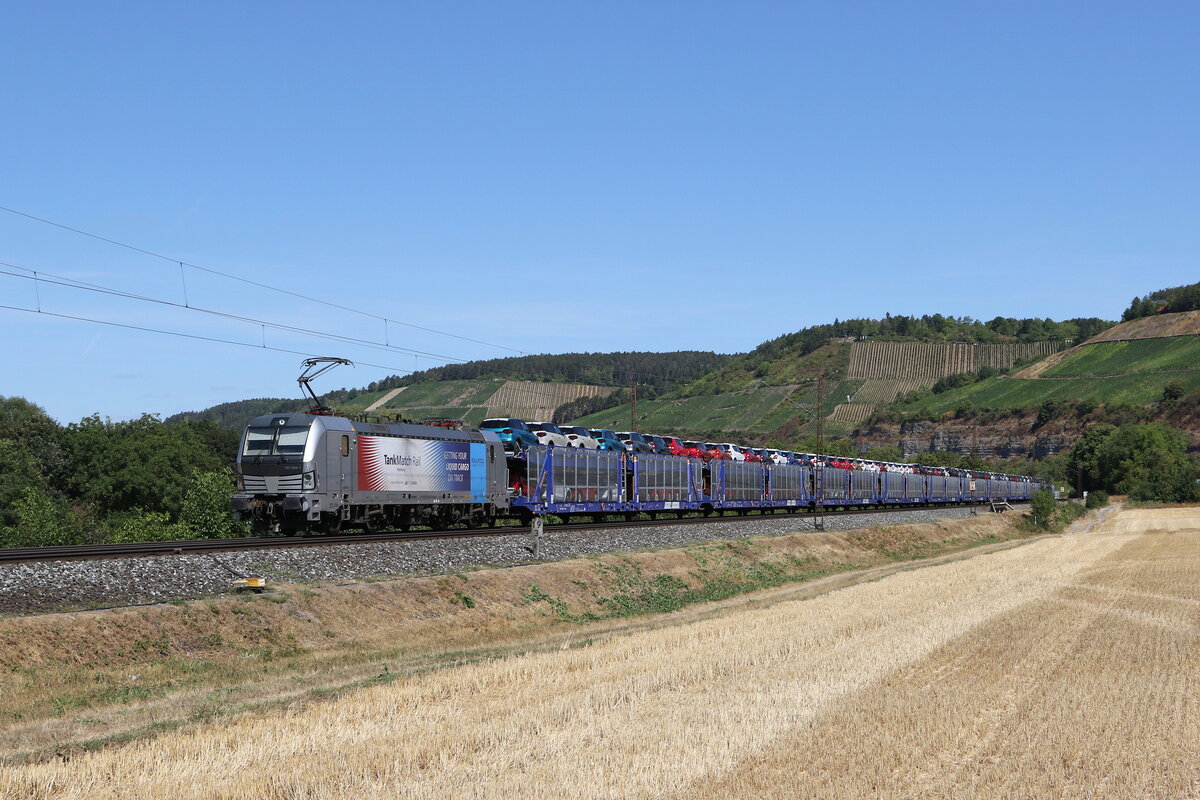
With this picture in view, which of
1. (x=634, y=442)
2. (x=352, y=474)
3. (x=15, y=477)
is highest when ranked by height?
(x=634, y=442)

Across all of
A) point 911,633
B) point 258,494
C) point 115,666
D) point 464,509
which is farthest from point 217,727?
point 464,509

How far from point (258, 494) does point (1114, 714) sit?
26.4m

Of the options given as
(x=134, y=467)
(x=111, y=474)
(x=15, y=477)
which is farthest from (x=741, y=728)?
(x=111, y=474)

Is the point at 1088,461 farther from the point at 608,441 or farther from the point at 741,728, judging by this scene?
the point at 741,728

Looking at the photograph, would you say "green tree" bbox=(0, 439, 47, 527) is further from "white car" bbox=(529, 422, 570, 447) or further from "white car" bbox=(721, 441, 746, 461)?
"white car" bbox=(721, 441, 746, 461)

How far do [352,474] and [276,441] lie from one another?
2.81 m

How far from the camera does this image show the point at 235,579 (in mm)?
24969

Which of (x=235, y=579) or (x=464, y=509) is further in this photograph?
(x=464, y=509)

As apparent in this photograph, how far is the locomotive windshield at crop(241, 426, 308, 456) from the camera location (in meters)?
33.7

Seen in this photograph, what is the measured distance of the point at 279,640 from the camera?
22531 millimetres

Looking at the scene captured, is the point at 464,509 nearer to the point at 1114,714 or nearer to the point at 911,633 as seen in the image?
the point at 911,633

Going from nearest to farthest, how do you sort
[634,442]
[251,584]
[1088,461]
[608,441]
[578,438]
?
[251,584] < [578,438] < [608,441] < [634,442] < [1088,461]

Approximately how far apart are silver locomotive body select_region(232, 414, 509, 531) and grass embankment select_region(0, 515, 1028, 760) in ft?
22.6

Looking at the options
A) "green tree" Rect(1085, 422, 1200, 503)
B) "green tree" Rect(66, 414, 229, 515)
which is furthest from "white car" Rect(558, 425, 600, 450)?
"green tree" Rect(1085, 422, 1200, 503)
